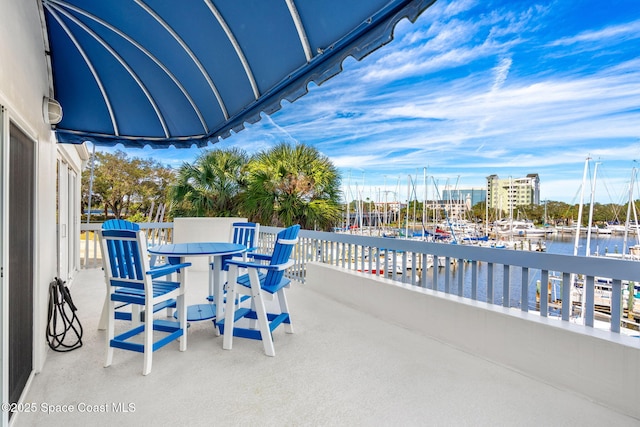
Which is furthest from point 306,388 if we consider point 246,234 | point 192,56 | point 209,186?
point 209,186

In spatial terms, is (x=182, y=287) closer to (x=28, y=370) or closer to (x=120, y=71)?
(x=28, y=370)

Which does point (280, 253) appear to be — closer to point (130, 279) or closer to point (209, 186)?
point (130, 279)

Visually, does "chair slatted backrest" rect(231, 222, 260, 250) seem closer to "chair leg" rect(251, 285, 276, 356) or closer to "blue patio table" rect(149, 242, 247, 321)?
"blue patio table" rect(149, 242, 247, 321)

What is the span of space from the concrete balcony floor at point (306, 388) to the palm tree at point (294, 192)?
6.23 meters

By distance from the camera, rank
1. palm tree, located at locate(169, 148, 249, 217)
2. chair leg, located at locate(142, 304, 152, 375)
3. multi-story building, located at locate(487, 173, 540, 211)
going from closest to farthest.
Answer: chair leg, located at locate(142, 304, 152, 375) < palm tree, located at locate(169, 148, 249, 217) < multi-story building, located at locate(487, 173, 540, 211)

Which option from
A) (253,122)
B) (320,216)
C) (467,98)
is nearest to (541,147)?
(467,98)

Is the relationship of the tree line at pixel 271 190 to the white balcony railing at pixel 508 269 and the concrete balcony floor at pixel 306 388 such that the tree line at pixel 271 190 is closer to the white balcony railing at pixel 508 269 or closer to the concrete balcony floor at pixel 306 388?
the white balcony railing at pixel 508 269

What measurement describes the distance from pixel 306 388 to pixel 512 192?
621 inches

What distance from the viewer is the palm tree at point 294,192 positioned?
9.64 m

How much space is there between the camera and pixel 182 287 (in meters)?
3.16

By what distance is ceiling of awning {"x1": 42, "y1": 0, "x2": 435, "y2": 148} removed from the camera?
250cm

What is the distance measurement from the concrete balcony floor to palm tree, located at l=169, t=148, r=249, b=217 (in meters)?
7.36

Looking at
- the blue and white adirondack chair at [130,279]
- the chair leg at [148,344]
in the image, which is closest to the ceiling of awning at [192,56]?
Result: the blue and white adirondack chair at [130,279]

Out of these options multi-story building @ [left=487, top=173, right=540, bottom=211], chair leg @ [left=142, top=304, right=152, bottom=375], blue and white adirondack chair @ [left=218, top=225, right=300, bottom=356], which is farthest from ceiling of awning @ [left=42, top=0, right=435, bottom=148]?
multi-story building @ [left=487, top=173, right=540, bottom=211]
